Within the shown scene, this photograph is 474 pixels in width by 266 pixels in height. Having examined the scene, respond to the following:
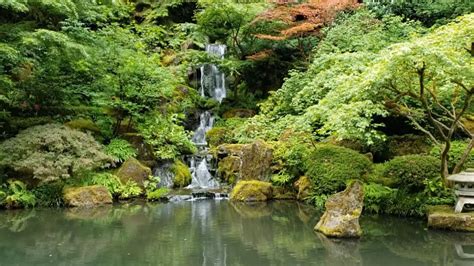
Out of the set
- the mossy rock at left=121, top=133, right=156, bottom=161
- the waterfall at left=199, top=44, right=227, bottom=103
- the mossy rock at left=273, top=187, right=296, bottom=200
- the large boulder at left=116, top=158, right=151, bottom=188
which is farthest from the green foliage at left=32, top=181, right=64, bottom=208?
the waterfall at left=199, top=44, right=227, bottom=103

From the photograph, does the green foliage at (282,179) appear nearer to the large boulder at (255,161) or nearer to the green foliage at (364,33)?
the large boulder at (255,161)

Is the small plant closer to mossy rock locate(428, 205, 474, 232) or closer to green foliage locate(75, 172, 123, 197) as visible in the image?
green foliage locate(75, 172, 123, 197)

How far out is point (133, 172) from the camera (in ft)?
44.7

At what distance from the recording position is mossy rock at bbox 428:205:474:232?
8.74 meters

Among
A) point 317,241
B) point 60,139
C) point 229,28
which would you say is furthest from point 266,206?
point 229,28

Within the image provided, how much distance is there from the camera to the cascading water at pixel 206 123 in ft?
51.5

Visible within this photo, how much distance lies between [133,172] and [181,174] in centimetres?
203

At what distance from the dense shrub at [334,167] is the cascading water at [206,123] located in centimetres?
433

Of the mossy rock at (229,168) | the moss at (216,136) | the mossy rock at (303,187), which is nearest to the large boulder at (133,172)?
the mossy rock at (229,168)

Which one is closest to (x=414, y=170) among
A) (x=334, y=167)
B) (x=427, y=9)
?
(x=334, y=167)

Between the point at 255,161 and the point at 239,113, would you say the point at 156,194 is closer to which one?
the point at 255,161

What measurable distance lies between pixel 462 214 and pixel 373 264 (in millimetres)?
3124

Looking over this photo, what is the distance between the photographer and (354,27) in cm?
1564

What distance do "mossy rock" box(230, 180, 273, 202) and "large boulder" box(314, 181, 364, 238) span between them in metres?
4.38
